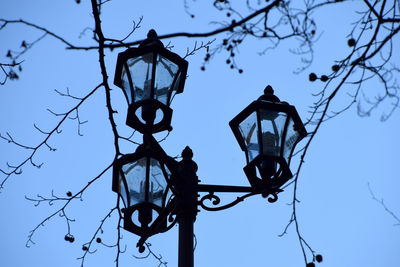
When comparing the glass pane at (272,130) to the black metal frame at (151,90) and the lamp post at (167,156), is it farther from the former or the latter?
the black metal frame at (151,90)

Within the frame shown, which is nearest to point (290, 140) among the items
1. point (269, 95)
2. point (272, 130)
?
point (272, 130)

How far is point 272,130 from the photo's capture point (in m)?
5.55

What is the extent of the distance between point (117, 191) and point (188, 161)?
622 millimetres

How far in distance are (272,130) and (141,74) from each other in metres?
1.15

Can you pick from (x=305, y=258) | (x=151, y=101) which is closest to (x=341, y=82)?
(x=305, y=258)

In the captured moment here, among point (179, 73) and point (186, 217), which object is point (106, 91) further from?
point (186, 217)

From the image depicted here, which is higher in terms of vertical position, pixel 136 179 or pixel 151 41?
pixel 151 41

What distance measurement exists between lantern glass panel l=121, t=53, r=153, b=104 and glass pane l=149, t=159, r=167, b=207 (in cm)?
55

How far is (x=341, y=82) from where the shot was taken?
431 cm

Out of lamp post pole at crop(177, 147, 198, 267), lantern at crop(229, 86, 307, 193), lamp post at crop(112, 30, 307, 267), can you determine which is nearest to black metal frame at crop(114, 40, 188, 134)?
lamp post at crop(112, 30, 307, 267)

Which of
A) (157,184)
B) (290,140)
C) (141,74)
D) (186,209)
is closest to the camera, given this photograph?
(186,209)

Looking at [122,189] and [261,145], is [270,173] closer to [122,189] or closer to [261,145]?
[261,145]

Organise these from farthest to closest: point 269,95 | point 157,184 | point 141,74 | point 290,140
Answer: point 269,95
point 290,140
point 141,74
point 157,184

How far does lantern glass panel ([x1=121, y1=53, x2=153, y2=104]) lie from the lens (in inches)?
213
